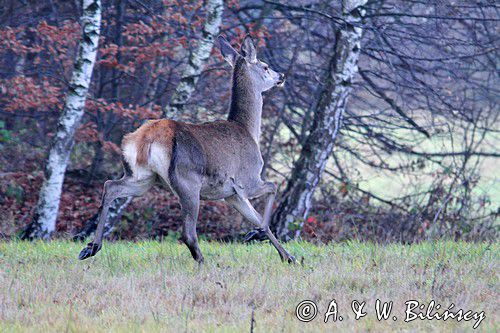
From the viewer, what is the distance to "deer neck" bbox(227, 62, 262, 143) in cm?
845

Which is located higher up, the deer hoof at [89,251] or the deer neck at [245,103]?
the deer neck at [245,103]

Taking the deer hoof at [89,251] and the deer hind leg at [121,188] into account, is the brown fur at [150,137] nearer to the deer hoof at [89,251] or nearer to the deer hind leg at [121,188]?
the deer hind leg at [121,188]

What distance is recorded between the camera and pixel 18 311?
5.18m

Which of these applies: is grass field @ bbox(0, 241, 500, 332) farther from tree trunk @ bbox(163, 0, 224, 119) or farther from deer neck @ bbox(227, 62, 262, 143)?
tree trunk @ bbox(163, 0, 224, 119)

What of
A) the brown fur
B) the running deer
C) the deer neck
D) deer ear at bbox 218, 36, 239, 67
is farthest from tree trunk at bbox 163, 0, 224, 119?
the brown fur

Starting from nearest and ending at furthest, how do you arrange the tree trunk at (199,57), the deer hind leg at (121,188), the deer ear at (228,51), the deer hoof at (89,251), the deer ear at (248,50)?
the deer hoof at (89,251) → the deer hind leg at (121,188) → the deer ear at (248,50) → the deer ear at (228,51) → the tree trunk at (199,57)

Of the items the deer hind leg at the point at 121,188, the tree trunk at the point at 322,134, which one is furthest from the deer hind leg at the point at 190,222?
the tree trunk at the point at 322,134

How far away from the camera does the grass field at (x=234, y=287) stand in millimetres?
4969

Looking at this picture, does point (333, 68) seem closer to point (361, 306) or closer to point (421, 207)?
point (421, 207)

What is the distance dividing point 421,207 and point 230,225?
318 cm

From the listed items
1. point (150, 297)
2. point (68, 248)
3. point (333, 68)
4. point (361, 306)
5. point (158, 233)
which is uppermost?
point (333, 68)

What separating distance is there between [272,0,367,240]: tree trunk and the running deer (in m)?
3.09

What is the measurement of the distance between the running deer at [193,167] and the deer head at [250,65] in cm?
62

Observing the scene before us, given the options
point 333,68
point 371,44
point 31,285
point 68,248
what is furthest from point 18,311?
point 371,44
